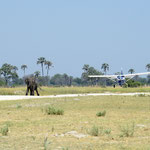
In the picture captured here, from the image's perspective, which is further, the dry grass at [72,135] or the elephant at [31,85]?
the elephant at [31,85]

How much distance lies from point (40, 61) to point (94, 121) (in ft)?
372

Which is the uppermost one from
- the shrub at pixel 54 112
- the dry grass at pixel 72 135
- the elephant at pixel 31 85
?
the elephant at pixel 31 85

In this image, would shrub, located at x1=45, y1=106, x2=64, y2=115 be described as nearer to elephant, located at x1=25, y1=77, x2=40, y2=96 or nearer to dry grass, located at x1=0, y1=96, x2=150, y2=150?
dry grass, located at x1=0, y1=96, x2=150, y2=150

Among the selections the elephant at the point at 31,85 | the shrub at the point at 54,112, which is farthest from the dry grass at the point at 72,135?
the elephant at the point at 31,85

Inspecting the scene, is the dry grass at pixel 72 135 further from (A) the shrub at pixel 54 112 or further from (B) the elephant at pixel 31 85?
(B) the elephant at pixel 31 85

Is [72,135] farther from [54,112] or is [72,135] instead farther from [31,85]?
[31,85]

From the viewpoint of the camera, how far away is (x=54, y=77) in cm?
19738

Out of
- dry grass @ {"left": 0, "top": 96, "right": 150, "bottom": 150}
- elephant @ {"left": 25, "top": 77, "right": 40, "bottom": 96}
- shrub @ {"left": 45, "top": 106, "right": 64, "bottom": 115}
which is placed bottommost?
dry grass @ {"left": 0, "top": 96, "right": 150, "bottom": 150}

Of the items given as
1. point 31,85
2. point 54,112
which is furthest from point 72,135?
point 31,85

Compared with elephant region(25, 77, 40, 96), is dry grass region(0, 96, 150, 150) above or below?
below

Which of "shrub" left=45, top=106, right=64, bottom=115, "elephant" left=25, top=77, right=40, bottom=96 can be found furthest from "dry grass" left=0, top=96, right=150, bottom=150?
"elephant" left=25, top=77, right=40, bottom=96

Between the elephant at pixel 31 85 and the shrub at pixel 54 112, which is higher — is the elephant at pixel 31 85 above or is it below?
above

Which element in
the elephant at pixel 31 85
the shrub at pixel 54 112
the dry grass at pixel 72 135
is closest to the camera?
the dry grass at pixel 72 135

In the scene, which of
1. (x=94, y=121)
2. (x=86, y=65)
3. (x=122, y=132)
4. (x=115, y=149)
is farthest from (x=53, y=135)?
(x=86, y=65)
